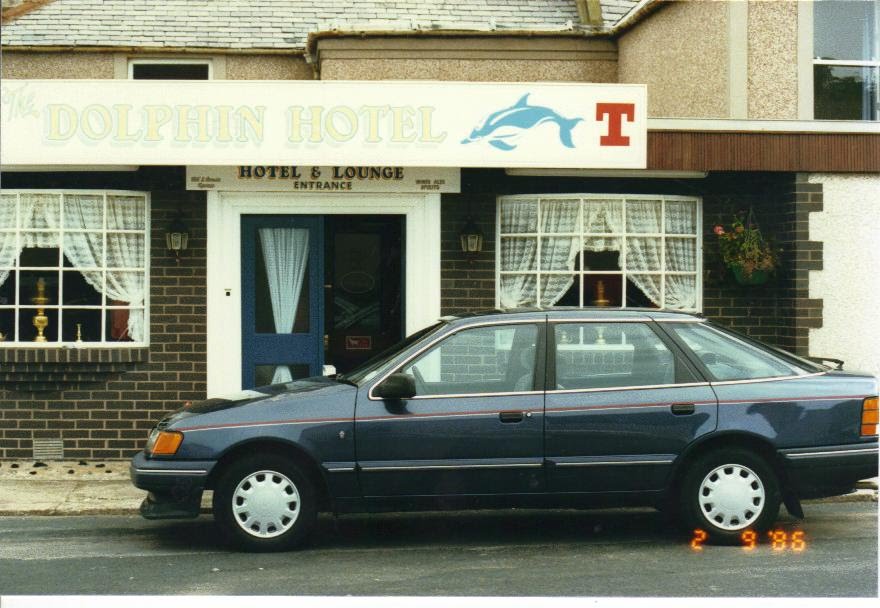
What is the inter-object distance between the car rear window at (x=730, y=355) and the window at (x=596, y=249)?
12.2 feet

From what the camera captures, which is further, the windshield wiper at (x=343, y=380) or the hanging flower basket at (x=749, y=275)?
the hanging flower basket at (x=749, y=275)

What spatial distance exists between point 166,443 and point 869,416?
15.0ft

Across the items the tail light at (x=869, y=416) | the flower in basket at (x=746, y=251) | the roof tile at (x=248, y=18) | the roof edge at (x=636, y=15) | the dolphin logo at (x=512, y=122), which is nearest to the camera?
the tail light at (x=869, y=416)

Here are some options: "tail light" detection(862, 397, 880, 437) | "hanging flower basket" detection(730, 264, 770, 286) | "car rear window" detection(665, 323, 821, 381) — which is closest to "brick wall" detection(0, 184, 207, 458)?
"hanging flower basket" detection(730, 264, 770, 286)

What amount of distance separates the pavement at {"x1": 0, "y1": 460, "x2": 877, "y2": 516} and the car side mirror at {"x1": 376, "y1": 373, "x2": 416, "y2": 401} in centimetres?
209

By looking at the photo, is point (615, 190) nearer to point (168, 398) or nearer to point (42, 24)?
point (168, 398)

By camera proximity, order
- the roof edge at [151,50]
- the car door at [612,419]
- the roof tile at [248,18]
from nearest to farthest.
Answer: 1. the car door at [612,419]
2. the roof edge at [151,50]
3. the roof tile at [248,18]

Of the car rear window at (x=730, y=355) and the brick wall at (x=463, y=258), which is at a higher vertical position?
the brick wall at (x=463, y=258)

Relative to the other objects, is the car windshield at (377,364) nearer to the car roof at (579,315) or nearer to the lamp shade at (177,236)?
the car roof at (579,315)

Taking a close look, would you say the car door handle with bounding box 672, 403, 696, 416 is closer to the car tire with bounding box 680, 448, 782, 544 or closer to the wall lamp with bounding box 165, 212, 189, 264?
the car tire with bounding box 680, 448, 782, 544

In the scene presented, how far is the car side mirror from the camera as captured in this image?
302 inches

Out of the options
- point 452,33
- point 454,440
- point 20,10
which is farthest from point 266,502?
point 20,10

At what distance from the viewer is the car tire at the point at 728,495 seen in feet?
25.7

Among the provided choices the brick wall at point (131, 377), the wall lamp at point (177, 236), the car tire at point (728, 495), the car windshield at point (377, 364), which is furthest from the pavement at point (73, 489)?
the wall lamp at point (177, 236)
